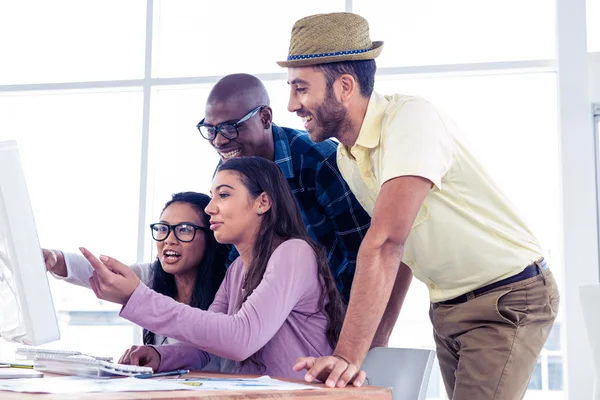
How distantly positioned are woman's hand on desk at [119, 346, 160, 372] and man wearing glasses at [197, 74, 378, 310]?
658 mm

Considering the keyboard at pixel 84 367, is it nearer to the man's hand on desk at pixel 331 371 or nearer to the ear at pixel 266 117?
the man's hand on desk at pixel 331 371

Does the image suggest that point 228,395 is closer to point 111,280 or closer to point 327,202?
point 111,280

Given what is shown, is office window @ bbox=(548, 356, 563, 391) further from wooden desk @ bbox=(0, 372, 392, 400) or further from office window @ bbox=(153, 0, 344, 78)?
wooden desk @ bbox=(0, 372, 392, 400)

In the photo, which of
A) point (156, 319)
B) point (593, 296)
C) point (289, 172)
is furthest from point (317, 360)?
point (593, 296)

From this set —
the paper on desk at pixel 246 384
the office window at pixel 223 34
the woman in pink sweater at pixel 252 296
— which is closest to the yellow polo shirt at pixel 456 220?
the woman in pink sweater at pixel 252 296

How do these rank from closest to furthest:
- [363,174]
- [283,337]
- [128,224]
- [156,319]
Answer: [156,319]
[283,337]
[363,174]
[128,224]

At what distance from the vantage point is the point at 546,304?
5.82 ft

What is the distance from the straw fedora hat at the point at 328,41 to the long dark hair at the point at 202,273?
637mm

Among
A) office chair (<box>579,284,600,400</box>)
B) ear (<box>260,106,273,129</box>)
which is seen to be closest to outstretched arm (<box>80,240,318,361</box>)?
ear (<box>260,106,273,129</box>)

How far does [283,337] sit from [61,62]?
11.0 ft

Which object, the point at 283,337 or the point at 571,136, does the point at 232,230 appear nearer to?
the point at 283,337

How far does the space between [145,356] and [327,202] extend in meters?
0.79

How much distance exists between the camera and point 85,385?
3.50ft

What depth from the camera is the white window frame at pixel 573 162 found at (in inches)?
143
